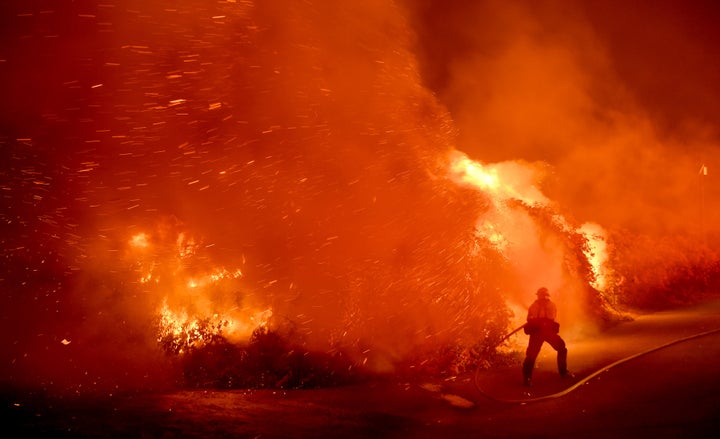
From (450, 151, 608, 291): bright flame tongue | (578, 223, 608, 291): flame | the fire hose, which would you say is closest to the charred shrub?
the fire hose

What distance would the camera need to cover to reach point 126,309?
356 inches

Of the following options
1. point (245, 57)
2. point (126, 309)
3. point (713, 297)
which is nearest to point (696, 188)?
point (713, 297)

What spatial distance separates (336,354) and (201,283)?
2964 mm

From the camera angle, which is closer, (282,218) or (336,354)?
(336,354)

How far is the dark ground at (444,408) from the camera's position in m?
5.09

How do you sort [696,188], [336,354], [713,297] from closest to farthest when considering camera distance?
1. [336,354]
2. [713,297]
3. [696,188]

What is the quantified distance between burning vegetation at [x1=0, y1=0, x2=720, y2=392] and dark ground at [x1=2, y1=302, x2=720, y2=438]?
1.07 m

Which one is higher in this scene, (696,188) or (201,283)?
(696,188)

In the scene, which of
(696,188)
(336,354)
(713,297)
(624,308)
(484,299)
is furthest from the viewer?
(696,188)

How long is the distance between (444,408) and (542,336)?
162 centimetres

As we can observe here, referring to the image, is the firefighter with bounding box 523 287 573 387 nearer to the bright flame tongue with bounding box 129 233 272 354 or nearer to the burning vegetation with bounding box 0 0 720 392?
the burning vegetation with bounding box 0 0 720 392

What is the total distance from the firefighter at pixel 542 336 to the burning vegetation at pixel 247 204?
57.0 inches

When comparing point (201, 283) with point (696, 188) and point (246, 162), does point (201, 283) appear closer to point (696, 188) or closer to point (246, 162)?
point (246, 162)

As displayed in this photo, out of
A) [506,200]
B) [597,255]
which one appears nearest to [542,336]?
[506,200]
